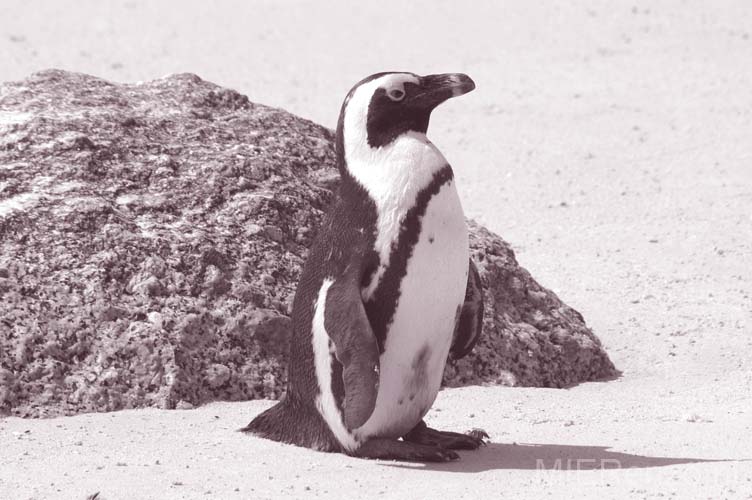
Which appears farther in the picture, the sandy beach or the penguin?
the penguin

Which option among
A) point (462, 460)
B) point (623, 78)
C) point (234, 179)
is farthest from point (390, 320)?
point (623, 78)

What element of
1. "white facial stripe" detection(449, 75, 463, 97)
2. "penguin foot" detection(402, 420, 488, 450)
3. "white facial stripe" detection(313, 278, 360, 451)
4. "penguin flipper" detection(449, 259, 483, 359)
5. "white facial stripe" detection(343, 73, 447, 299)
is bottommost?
"penguin foot" detection(402, 420, 488, 450)

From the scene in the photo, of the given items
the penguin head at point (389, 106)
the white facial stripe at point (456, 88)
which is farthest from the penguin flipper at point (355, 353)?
the white facial stripe at point (456, 88)

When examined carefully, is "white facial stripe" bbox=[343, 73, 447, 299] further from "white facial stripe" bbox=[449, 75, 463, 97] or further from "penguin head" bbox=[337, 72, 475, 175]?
"white facial stripe" bbox=[449, 75, 463, 97]

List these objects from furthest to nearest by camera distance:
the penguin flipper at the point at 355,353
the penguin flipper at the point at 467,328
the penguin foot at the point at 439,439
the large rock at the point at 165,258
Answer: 1. the large rock at the point at 165,258
2. the penguin flipper at the point at 467,328
3. the penguin foot at the point at 439,439
4. the penguin flipper at the point at 355,353

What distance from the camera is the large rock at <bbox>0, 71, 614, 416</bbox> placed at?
5.78 meters

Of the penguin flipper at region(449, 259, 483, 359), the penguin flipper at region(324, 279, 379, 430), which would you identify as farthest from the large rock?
the penguin flipper at region(324, 279, 379, 430)

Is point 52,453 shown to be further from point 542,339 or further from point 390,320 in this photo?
point 542,339

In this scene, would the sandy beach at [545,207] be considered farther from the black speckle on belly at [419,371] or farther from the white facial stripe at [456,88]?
the white facial stripe at [456,88]

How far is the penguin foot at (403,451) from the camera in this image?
4969 millimetres

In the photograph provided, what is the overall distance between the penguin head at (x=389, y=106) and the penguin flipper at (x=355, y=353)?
1.93 feet

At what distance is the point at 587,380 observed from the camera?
6.70 m

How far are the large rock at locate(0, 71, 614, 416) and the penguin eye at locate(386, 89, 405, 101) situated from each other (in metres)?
1.44

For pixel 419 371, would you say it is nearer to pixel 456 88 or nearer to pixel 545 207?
pixel 456 88
